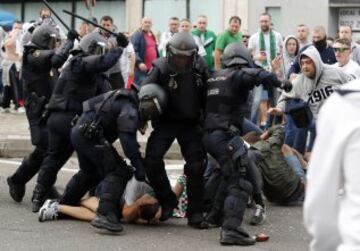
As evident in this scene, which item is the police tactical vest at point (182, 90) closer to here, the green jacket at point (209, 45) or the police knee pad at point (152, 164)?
the police knee pad at point (152, 164)

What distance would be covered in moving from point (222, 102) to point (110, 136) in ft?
3.07

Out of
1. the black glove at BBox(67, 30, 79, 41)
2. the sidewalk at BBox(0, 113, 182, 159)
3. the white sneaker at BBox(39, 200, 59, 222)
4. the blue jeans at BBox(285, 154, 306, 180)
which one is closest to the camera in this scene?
the white sneaker at BBox(39, 200, 59, 222)

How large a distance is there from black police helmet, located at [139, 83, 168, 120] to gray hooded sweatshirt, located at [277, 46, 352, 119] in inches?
84.6

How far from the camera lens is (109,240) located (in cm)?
663

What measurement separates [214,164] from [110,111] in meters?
1.37

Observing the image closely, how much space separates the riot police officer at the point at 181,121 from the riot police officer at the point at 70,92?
0.45 metres

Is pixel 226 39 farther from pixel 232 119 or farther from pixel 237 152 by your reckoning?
pixel 237 152

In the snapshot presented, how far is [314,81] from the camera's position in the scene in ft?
28.2

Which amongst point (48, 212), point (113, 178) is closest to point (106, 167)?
point (113, 178)

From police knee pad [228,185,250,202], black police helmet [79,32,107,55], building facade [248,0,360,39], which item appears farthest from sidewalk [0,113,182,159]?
building facade [248,0,360,39]

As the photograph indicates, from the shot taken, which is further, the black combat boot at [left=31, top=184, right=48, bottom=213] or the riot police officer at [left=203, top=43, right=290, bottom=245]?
the black combat boot at [left=31, top=184, right=48, bottom=213]

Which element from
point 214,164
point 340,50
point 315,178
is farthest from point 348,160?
point 340,50

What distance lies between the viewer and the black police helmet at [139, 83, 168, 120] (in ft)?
21.9

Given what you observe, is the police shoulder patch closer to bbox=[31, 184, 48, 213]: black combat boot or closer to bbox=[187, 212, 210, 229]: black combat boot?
bbox=[31, 184, 48, 213]: black combat boot
